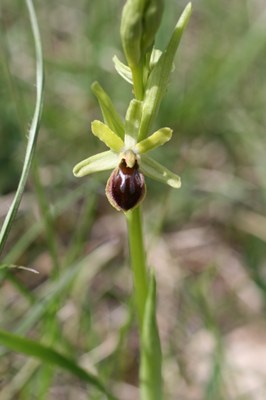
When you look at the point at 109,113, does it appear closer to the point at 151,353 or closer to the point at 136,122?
the point at 136,122

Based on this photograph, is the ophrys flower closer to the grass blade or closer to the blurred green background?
the grass blade

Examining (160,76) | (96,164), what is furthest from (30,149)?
(160,76)

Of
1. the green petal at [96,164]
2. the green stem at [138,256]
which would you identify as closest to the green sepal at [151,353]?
the green stem at [138,256]

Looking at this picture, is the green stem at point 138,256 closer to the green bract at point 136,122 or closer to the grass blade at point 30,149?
the green bract at point 136,122

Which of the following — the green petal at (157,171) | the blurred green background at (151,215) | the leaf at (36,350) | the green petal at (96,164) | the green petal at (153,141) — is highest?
the green petal at (153,141)

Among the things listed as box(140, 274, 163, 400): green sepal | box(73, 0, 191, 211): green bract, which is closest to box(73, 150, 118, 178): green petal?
box(73, 0, 191, 211): green bract

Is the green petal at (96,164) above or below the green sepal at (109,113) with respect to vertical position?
below

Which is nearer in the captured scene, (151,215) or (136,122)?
(136,122)
